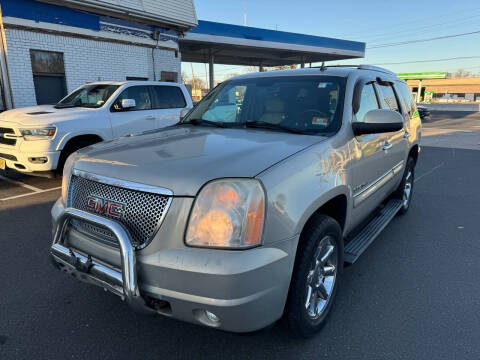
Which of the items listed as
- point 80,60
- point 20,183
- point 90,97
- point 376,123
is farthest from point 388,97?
point 80,60


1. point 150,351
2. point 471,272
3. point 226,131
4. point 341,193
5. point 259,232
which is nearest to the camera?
point 259,232

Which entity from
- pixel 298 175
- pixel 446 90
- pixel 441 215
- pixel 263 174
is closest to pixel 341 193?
pixel 298 175

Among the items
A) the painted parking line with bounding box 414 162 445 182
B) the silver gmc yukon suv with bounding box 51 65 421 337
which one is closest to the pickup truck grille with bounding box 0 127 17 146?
the silver gmc yukon suv with bounding box 51 65 421 337

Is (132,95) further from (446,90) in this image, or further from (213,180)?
(446,90)

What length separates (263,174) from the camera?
6.38 feet

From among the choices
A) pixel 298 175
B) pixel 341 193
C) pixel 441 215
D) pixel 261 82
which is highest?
pixel 261 82

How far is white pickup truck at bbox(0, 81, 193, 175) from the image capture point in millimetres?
5832

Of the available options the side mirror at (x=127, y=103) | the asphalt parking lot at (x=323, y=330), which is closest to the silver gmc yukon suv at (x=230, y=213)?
the asphalt parking lot at (x=323, y=330)

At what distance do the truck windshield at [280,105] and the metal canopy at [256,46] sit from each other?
14.3m

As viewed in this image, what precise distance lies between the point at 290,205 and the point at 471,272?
2.61 meters

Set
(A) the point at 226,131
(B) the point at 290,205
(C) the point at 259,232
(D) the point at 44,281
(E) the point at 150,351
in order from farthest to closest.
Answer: (D) the point at 44,281, (A) the point at 226,131, (E) the point at 150,351, (B) the point at 290,205, (C) the point at 259,232

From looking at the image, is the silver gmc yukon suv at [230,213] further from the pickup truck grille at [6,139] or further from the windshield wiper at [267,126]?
the pickup truck grille at [6,139]

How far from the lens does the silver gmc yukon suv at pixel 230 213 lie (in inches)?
72.7

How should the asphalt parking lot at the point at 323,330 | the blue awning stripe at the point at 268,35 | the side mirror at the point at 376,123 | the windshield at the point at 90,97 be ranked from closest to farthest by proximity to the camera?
the asphalt parking lot at the point at 323,330, the side mirror at the point at 376,123, the windshield at the point at 90,97, the blue awning stripe at the point at 268,35
